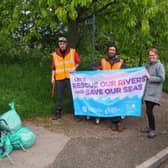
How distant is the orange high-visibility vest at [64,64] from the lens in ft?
28.9

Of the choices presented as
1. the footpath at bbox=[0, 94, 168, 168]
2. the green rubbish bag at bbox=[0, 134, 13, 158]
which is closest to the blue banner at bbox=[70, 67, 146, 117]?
the footpath at bbox=[0, 94, 168, 168]

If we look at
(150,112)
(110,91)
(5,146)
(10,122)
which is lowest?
(5,146)

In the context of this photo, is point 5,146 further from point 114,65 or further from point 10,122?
point 114,65

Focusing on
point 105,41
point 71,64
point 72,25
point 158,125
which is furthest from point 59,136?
point 105,41

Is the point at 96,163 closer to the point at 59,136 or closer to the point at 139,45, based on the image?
the point at 59,136

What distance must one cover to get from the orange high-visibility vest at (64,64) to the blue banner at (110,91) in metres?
0.16

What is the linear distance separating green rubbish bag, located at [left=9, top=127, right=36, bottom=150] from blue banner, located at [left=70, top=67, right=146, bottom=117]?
1807mm

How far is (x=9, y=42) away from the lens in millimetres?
11320

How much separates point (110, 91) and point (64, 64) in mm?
1044

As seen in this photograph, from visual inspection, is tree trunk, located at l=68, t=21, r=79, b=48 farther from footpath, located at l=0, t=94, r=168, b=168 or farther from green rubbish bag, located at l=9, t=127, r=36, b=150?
green rubbish bag, located at l=9, t=127, r=36, b=150

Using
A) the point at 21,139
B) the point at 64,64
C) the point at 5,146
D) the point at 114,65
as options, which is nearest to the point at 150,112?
the point at 114,65

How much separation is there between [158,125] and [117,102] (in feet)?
3.55

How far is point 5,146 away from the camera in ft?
22.5

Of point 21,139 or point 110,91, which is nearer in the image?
point 21,139
